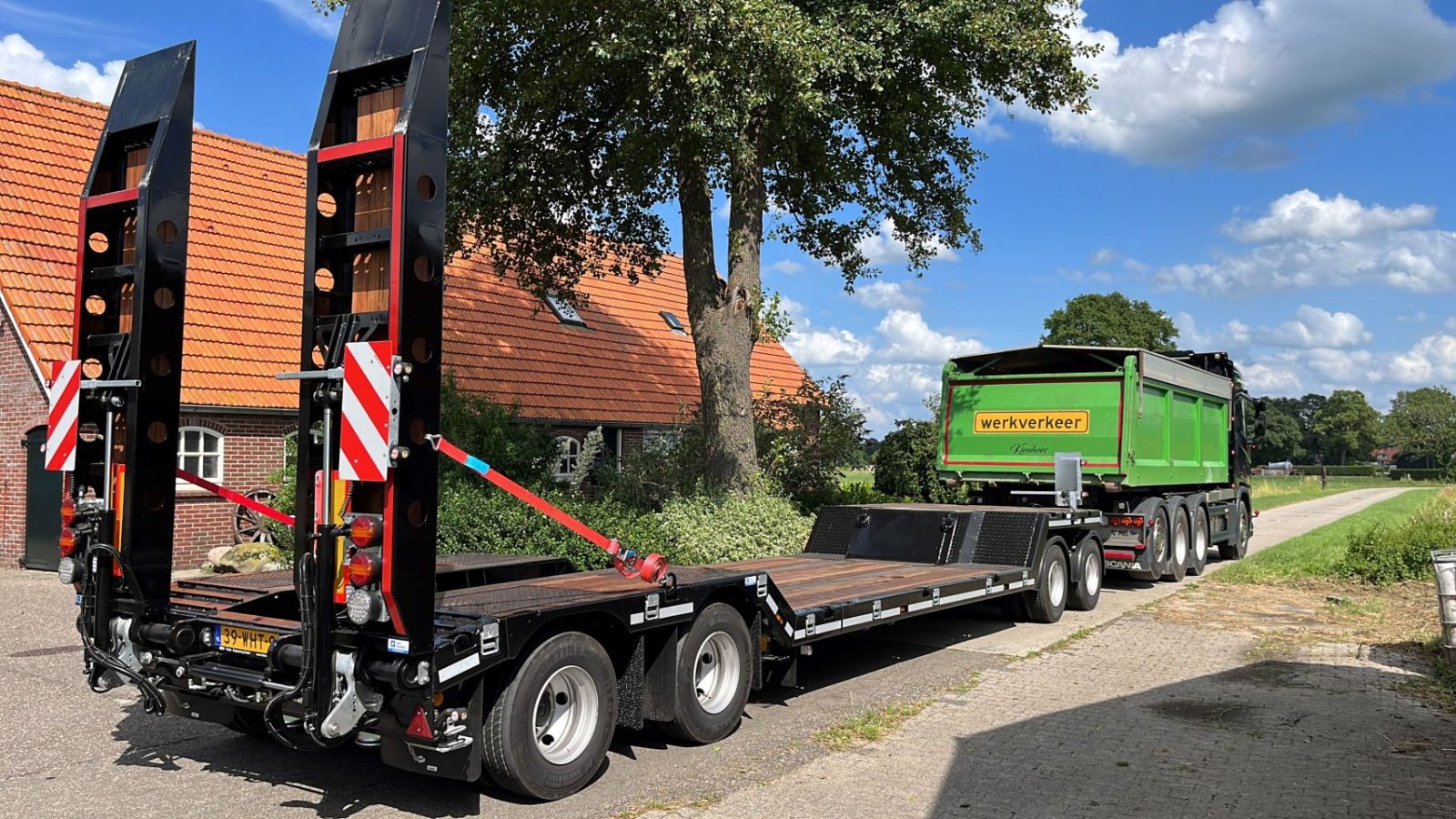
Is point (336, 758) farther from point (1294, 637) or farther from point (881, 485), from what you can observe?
point (881, 485)

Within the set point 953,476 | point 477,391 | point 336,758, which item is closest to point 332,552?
point 336,758

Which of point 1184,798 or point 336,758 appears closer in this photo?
point 1184,798

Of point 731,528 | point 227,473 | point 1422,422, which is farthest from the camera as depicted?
point 1422,422

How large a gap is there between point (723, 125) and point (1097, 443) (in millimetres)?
6397

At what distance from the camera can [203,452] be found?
16094 millimetres

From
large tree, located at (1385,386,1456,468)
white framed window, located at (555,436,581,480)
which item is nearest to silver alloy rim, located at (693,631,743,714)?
white framed window, located at (555,436,581,480)

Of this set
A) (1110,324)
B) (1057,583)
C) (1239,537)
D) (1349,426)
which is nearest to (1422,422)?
(1349,426)

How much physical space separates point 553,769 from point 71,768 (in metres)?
2.91

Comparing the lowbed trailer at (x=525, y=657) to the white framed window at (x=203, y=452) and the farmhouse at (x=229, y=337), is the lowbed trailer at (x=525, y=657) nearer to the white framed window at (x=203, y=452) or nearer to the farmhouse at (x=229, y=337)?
the white framed window at (x=203, y=452)

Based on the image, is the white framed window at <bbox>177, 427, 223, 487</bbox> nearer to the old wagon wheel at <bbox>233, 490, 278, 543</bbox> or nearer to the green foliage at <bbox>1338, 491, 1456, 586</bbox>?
the old wagon wheel at <bbox>233, 490, 278, 543</bbox>

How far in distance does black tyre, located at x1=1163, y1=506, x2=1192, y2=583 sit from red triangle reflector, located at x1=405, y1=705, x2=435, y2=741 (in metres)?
12.5

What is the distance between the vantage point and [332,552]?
493 cm

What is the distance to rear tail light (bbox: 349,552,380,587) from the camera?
4754 mm

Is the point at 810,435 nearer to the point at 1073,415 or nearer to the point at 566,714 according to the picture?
the point at 1073,415
